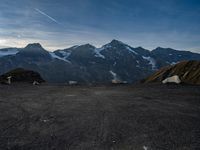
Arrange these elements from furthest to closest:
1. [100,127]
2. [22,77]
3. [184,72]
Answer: [184,72], [22,77], [100,127]

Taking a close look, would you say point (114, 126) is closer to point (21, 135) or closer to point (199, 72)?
point (21, 135)

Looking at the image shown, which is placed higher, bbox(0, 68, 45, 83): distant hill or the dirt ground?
the dirt ground

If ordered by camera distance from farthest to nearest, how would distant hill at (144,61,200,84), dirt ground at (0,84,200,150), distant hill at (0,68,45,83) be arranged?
distant hill at (144,61,200,84) → distant hill at (0,68,45,83) → dirt ground at (0,84,200,150)

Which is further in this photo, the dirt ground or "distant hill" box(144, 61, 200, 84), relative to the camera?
"distant hill" box(144, 61, 200, 84)

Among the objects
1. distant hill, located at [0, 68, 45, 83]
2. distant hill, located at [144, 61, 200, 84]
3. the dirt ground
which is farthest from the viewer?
distant hill, located at [144, 61, 200, 84]

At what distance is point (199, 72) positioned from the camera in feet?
→ 316

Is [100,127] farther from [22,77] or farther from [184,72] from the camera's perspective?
[184,72]

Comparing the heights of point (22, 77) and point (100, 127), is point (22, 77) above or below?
below

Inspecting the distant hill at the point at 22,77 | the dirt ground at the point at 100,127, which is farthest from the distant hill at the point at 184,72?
the dirt ground at the point at 100,127

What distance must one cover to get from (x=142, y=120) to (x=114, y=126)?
1960 mm

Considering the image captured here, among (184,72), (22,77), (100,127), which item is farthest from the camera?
(184,72)

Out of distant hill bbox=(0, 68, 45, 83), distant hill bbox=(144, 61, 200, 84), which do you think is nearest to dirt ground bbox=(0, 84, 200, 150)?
distant hill bbox=(0, 68, 45, 83)

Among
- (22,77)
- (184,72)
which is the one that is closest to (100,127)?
(22,77)

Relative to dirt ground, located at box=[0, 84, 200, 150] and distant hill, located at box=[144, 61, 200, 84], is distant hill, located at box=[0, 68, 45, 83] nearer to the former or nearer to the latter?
dirt ground, located at box=[0, 84, 200, 150]
